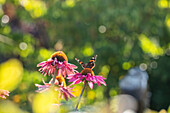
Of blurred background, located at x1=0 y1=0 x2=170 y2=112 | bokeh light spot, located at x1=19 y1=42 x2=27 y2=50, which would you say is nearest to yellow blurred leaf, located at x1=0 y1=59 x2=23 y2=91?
blurred background, located at x1=0 y1=0 x2=170 y2=112

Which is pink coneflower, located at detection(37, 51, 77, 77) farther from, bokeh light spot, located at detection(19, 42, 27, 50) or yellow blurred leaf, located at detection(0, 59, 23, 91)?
bokeh light spot, located at detection(19, 42, 27, 50)

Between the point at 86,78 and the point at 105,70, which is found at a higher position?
the point at 105,70

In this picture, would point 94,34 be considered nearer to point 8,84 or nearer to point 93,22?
point 93,22

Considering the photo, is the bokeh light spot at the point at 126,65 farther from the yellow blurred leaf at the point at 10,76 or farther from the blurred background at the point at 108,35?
the yellow blurred leaf at the point at 10,76

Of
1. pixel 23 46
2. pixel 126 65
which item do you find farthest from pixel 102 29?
pixel 23 46

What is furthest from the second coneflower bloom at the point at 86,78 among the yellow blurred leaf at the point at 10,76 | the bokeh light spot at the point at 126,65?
the bokeh light spot at the point at 126,65

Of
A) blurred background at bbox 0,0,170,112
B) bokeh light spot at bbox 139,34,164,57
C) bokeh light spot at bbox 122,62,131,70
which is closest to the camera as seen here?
blurred background at bbox 0,0,170,112

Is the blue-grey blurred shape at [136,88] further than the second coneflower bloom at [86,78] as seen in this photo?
Yes

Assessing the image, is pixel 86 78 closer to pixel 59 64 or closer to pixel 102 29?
pixel 59 64

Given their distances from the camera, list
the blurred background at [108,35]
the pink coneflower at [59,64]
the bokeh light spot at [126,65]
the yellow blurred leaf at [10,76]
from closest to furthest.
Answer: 1. the yellow blurred leaf at [10,76]
2. the pink coneflower at [59,64]
3. the blurred background at [108,35]
4. the bokeh light spot at [126,65]
